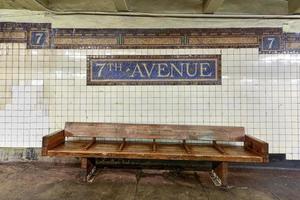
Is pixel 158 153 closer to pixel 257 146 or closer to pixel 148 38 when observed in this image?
pixel 257 146

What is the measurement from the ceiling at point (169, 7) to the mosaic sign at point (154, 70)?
69cm

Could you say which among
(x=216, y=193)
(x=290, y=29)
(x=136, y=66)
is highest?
(x=290, y=29)

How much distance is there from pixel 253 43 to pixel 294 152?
1732 mm

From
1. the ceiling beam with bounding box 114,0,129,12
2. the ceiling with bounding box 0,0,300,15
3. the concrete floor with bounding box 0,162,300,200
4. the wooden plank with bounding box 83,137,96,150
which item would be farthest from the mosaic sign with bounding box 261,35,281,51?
the wooden plank with bounding box 83,137,96,150

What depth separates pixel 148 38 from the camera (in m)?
3.86

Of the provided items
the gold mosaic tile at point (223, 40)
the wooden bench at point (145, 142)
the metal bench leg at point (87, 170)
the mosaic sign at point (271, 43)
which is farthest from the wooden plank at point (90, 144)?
the mosaic sign at point (271, 43)

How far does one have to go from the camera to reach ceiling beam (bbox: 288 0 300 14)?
3.51m

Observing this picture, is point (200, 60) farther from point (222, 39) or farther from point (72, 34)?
point (72, 34)

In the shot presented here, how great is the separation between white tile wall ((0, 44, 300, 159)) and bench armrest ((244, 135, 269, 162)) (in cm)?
41

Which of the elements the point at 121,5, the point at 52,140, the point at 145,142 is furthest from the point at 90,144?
the point at 121,5

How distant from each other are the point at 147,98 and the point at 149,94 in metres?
0.07

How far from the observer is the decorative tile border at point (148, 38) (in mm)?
3789

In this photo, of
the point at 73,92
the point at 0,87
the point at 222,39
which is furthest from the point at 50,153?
the point at 222,39

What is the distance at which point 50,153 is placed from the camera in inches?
119
